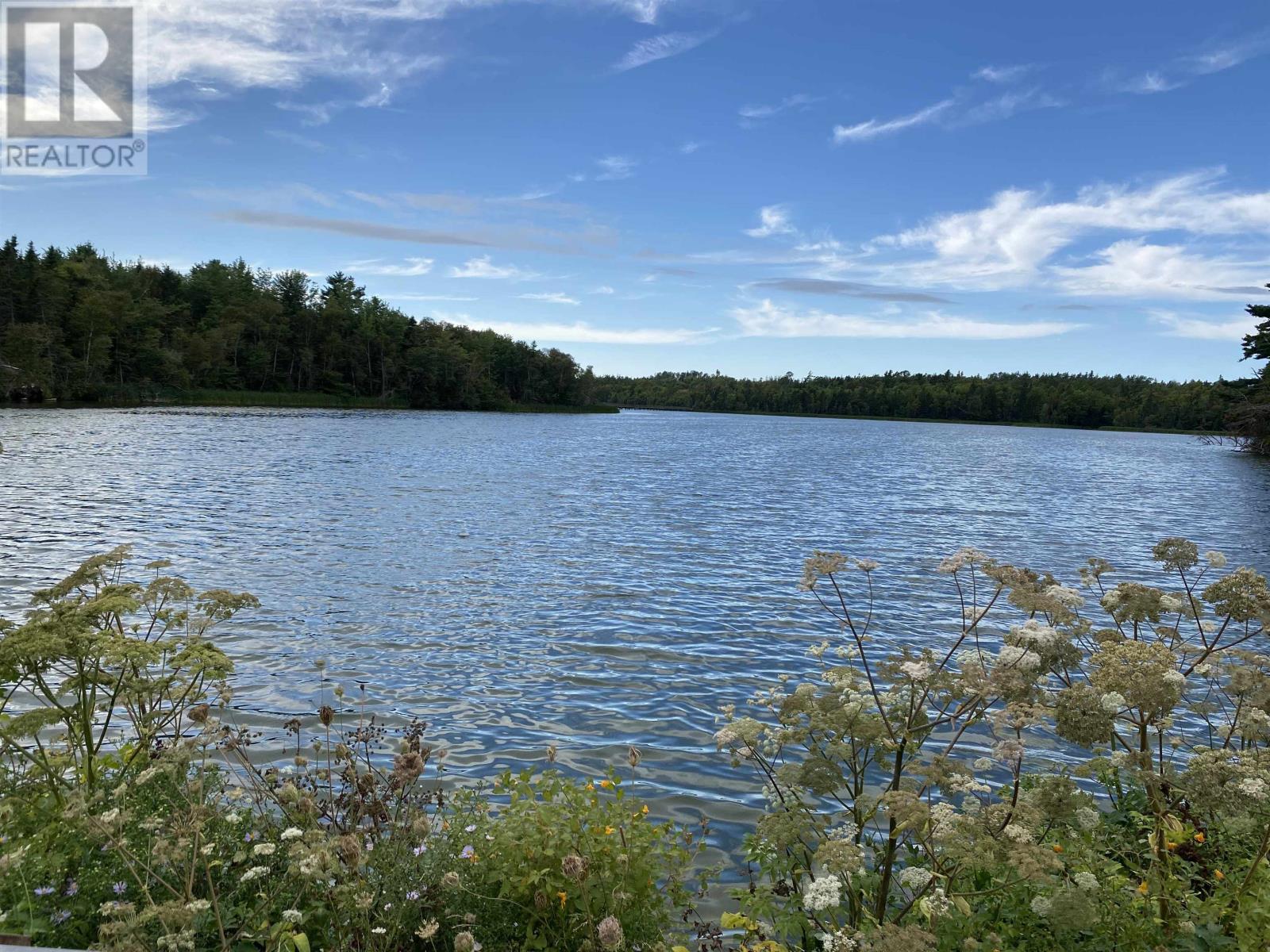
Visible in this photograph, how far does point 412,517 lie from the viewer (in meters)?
24.5

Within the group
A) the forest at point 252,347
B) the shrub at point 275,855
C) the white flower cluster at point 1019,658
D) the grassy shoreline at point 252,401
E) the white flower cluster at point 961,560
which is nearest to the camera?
the shrub at point 275,855

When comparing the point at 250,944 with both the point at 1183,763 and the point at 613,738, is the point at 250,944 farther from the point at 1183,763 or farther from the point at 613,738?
Result: the point at 1183,763

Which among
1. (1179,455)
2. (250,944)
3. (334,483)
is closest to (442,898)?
(250,944)

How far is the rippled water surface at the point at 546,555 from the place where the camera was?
32.0 feet

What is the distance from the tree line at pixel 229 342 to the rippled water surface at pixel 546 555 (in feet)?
197

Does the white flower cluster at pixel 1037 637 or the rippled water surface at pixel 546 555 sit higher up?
the white flower cluster at pixel 1037 637

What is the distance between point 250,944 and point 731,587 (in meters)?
13.1

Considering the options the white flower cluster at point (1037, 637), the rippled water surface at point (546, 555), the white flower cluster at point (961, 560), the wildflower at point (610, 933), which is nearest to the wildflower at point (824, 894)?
the wildflower at point (610, 933)

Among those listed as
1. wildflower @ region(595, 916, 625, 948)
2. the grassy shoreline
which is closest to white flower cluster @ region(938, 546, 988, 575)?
wildflower @ region(595, 916, 625, 948)

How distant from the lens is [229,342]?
429ft

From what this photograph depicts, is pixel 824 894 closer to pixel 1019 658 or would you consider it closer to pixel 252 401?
pixel 1019 658

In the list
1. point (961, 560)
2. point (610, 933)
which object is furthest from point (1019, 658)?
point (610, 933)

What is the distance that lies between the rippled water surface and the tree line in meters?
60.1

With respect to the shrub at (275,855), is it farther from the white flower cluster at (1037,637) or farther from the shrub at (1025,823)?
the white flower cluster at (1037,637)
